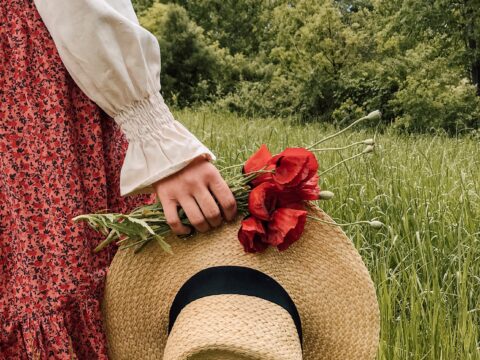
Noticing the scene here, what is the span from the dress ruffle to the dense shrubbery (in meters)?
8.89

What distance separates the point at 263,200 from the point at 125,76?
30cm

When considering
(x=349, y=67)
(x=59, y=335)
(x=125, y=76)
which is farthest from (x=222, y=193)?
(x=349, y=67)

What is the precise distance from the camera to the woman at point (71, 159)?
1091 mm

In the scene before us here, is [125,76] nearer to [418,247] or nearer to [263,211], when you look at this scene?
[263,211]

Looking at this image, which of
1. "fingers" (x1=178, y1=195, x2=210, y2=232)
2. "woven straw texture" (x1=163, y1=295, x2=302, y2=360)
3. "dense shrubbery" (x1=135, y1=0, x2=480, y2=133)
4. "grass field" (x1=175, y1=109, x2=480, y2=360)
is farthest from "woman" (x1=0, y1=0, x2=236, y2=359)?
"dense shrubbery" (x1=135, y1=0, x2=480, y2=133)

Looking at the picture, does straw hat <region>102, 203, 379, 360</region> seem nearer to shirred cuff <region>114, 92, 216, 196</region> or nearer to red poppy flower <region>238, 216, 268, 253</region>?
red poppy flower <region>238, 216, 268, 253</region>

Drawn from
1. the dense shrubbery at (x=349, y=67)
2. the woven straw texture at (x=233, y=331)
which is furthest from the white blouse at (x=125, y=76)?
the dense shrubbery at (x=349, y=67)

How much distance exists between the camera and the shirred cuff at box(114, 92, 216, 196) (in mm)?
1089

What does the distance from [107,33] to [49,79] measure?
164 millimetres

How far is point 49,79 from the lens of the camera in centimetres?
117

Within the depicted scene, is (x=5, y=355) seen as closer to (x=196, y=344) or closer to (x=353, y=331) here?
(x=196, y=344)

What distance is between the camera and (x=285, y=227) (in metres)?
1.07

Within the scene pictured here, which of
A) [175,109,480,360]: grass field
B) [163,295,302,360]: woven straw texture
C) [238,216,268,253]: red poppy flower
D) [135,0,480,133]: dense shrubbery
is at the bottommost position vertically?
[135,0,480,133]: dense shrubbery

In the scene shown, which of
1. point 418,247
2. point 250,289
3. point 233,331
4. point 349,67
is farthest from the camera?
point 349,67
